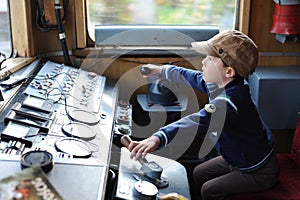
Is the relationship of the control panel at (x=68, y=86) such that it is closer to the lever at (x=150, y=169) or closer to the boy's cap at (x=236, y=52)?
the lever at (x=150, y=169)

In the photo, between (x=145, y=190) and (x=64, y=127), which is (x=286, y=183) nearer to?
(x=145, y=190)

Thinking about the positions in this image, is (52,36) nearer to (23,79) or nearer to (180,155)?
(23,79)

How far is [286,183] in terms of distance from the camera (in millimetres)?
2012

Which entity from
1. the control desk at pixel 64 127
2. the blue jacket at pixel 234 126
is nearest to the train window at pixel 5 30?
the control desk at pixel 64 127

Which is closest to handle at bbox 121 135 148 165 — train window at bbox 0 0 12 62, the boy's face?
the boy's face

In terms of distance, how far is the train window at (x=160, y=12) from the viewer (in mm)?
2770

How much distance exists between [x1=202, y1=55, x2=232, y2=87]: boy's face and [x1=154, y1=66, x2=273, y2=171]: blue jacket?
0.04 meters

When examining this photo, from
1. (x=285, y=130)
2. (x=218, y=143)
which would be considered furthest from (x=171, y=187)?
(x=285, y=130)

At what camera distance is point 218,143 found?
6.61 feet

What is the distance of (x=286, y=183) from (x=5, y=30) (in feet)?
5.59

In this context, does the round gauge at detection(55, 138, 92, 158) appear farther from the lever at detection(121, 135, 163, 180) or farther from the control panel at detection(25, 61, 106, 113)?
the control panel at detection(25, 61, 106, 113)

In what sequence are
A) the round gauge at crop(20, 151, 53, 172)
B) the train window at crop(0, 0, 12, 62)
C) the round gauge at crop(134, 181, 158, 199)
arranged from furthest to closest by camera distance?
the train window at crop(0, 0, 12, 62) < the round gauge at crop(134, 181, 158, 199) < the round gauge at crop(20, 151, 53, 172)

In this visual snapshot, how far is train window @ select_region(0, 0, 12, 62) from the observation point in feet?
8.14

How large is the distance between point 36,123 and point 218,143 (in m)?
0.81
